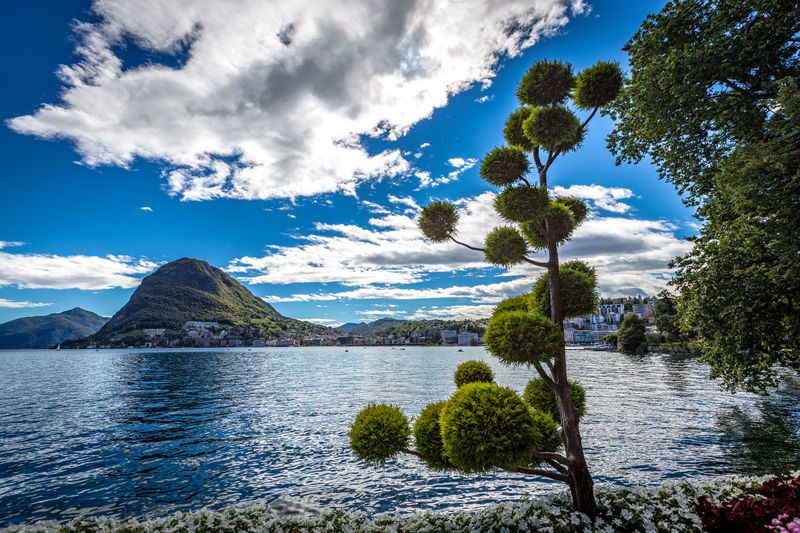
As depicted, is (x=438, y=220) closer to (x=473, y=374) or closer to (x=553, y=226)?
(x=553, y=226)

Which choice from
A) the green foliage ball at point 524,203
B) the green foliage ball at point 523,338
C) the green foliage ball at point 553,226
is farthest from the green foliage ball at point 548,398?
the green foliage ball at point 524,203

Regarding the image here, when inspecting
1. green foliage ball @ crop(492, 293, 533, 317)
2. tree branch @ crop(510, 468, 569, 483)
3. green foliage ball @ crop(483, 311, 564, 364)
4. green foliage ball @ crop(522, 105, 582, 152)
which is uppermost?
green foliage ball @ crop(522, 105, 582, 152)

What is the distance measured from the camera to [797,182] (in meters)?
8.17

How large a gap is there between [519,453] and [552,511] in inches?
130

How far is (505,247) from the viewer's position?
1010 centimetres

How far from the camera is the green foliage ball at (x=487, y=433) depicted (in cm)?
731

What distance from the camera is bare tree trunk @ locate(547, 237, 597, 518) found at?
29.4 feet

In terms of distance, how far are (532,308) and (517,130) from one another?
5.30 meters

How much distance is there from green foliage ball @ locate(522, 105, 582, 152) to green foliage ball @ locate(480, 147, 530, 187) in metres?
0.60

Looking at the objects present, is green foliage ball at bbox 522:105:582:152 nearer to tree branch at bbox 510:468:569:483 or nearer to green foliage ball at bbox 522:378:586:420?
green foliage ball at bbox 522:378:586:420

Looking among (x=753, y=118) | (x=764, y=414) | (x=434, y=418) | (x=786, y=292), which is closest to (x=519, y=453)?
(x=434, y=418)

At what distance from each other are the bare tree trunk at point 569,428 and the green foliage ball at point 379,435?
3.95 meters

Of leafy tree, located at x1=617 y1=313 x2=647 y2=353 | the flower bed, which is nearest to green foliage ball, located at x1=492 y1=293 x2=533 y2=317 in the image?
the flower bed

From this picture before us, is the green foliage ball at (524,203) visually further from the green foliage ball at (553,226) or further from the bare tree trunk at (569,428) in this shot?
the bare tree trunk at (569,428)
